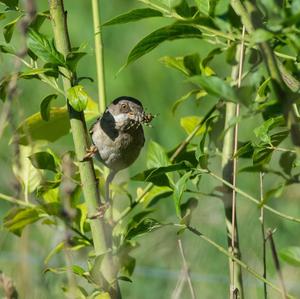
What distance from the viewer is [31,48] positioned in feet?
7.48

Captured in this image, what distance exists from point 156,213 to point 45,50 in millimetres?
2909

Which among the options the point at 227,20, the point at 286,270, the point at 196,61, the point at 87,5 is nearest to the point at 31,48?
the point at 196,61

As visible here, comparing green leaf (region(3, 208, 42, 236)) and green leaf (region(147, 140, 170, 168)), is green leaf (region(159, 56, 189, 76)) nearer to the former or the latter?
green leaf (region(147, 140, 170, 168))

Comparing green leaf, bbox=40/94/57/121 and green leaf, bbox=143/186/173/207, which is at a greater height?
green leaf, bbox=40/94/57/121

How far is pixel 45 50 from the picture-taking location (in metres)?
2.26

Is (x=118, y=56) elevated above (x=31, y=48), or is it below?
below

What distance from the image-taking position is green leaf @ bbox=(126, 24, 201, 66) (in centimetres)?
193

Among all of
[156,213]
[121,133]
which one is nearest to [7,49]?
[121,133]

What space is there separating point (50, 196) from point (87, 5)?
487 cm

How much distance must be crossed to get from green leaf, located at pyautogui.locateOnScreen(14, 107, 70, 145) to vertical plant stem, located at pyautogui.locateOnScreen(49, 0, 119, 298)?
1.27 feet

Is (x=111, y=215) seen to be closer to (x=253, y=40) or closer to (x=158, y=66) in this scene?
(x=253, y=40)

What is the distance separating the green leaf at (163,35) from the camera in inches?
76.0

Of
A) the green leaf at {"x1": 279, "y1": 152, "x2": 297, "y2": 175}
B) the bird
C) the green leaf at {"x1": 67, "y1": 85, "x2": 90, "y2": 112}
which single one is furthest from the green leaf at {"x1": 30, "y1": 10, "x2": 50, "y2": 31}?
the bird

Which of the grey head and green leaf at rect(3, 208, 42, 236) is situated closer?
green leaf at rect(3, 208, 42, 236)
